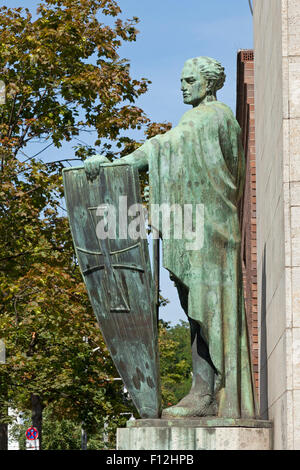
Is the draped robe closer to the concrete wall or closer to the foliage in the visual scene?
the concrete wall

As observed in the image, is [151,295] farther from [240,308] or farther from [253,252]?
[253,252]

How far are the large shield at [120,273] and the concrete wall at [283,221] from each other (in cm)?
92

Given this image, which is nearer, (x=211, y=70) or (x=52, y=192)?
(x=211, y=70)

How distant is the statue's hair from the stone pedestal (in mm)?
2500

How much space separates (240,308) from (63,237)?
11.2 m

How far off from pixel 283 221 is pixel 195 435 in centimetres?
157

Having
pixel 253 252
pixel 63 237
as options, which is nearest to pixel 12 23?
pixel 63 237

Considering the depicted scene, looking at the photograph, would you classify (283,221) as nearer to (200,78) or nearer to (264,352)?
(200,78)

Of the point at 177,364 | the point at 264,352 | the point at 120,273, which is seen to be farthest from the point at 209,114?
the point at 177,364

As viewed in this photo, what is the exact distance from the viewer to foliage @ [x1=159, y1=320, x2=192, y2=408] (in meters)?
37.1

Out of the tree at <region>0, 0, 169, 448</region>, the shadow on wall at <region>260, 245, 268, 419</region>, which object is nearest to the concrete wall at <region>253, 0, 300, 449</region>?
the shadow on wall at <region>260, 245, 268, 419</region>

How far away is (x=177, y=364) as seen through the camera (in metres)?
45.4

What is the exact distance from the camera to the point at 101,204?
684 cm

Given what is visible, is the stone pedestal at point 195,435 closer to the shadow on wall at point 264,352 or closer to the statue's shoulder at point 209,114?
the shadow on wall at point 264,352
